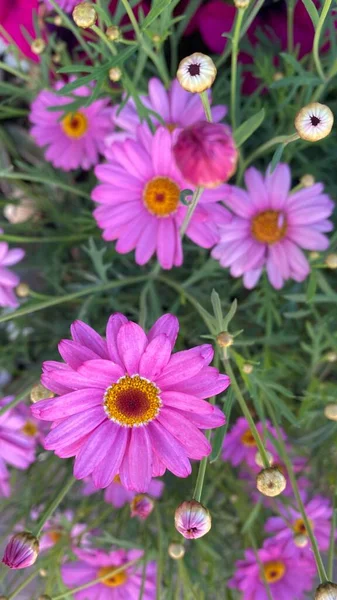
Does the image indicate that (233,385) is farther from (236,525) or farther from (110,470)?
(236,525)

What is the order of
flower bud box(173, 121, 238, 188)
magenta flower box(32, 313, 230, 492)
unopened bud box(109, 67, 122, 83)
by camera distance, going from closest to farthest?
flower bud box(173, 121, 238, 188) < magenta flower box(32, 313, 230, 492) < unopened bud box(109, 67, 122, 83)

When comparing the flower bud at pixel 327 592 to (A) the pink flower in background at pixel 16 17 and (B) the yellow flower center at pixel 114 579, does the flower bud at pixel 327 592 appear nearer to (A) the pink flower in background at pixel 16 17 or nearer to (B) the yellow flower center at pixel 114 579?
(B) the yellow flower center at pixel 114 579

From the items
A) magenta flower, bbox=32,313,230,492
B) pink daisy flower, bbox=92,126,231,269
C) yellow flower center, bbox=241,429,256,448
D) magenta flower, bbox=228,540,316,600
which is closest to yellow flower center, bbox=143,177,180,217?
pink daisy flower, bbox=92,126,231,269

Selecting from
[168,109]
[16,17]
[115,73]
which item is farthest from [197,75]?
[16,17]

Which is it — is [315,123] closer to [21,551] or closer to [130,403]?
[130,403]

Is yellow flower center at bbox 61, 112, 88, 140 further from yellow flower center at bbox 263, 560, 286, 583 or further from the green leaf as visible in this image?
yellow flower center at bbox 263, 560, 286, 583
